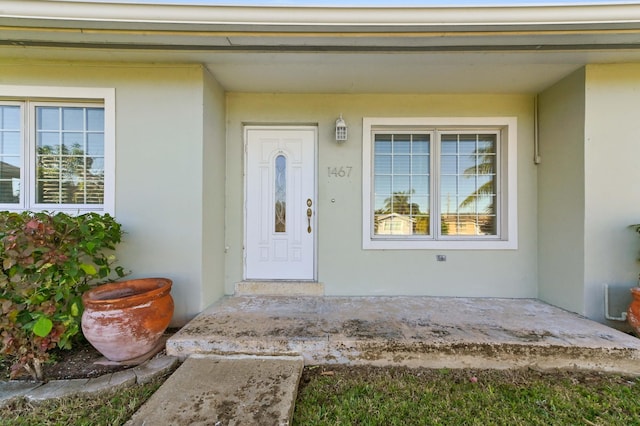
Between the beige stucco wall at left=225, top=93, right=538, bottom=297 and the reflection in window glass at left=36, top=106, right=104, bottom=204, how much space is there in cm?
134

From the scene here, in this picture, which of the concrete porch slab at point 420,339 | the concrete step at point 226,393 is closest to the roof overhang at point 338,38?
the concrete porch slab at point 420,339

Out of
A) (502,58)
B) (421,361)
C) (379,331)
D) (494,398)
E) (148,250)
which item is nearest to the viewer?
(494,398)

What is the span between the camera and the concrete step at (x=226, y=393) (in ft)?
5.27

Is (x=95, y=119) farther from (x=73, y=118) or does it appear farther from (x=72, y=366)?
(x=72, y=366)

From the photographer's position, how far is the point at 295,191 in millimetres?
3520

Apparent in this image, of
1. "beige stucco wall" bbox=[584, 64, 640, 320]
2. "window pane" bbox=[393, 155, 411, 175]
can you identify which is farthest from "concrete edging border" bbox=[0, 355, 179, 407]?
"beige stucco wall" bbox=[584, 64, 640, 320]

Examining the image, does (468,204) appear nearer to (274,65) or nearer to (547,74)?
(547,74)

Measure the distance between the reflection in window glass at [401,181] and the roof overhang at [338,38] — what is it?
0.80 m

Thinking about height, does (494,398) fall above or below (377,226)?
below

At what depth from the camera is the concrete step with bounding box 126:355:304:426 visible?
161 cm

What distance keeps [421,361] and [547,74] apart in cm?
313

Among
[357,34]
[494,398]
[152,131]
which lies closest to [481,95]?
[357,34]

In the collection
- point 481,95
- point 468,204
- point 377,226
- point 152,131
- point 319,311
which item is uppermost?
point 481,95

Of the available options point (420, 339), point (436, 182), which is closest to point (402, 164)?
point (436, 182)
